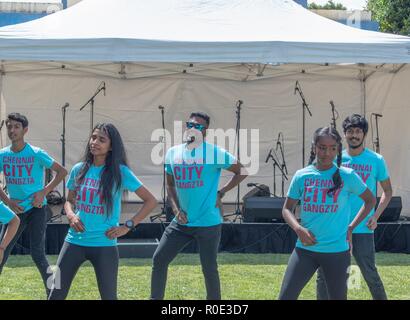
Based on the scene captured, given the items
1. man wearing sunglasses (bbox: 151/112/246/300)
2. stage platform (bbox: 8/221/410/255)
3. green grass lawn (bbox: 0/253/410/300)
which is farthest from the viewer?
stage platform (bbox: 8/221/410/255)

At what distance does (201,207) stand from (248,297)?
1510 millimetres

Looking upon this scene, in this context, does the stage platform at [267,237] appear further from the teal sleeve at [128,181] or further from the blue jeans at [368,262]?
the teal sleeve at [128,181]

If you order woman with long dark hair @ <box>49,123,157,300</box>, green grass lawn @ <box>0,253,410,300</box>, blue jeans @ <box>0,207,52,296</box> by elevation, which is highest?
woman with long dark hair @ <box>49,123,157,300</box>

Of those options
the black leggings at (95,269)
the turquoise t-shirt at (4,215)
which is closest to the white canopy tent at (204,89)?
the black leggings at (95,269)

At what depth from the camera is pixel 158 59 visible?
8.95 m

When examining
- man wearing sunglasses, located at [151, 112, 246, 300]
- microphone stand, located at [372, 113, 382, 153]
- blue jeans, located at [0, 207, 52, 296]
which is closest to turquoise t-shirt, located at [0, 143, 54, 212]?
blue jeans, located at [0, 207, 52, 296]

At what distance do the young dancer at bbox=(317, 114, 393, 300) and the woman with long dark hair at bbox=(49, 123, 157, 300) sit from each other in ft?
5.36

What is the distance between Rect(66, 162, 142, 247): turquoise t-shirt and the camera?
4.84m

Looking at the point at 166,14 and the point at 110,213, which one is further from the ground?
the point at 166,14

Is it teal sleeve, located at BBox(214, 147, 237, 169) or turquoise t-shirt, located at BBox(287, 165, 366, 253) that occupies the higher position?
teal sleeve, located at BBox(214, 147, 237, 169)

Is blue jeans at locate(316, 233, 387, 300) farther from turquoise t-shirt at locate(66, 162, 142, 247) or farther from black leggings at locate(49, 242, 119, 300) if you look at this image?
black leggings at locate(49, 242, 119, 300)
